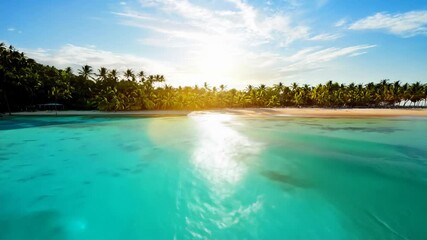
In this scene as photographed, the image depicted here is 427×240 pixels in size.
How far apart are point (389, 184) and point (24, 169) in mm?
12872

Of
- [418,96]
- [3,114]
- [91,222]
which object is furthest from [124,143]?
[418,96]

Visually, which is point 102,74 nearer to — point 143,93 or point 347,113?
point 143,93

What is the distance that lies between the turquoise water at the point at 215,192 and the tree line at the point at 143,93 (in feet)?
89.4

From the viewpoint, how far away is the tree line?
117 feet

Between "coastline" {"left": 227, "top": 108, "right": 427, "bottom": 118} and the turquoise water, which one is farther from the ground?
"coastline" {"left": 227, "top": 108, "right": 427, "bottom": 118}

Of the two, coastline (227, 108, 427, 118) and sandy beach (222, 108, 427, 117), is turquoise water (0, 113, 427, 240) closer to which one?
coastline (227, 108, 427, 118)

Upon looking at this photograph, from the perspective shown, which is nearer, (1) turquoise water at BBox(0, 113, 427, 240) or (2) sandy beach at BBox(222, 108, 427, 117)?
(1) turquoise water at BBox(0, 113, 427, 240)

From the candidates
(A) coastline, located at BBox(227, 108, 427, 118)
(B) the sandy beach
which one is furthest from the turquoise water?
(B) the sandy beach

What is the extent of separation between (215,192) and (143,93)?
3615 cm

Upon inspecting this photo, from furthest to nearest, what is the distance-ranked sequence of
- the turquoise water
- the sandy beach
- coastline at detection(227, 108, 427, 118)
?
the sandy beach
coastline at detection(227, 108, 427, 118)
the turquoise water

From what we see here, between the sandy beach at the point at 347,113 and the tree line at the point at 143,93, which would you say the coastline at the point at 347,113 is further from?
the tree line at the point at 143,93

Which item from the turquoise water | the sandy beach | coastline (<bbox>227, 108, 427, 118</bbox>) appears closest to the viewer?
the turquoise water

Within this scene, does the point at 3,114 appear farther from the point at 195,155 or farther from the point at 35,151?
the point at 195,155

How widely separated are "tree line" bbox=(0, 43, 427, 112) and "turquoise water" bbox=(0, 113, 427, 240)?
27235 mm
